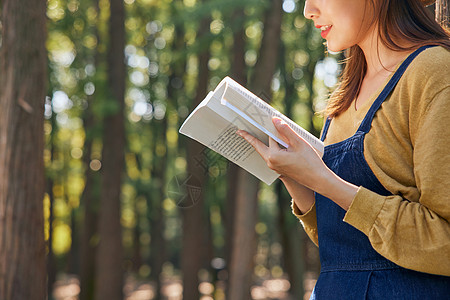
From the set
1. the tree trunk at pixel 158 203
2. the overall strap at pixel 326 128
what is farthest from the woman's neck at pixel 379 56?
the tree trunk at pixel 158 203

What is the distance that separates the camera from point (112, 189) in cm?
1255

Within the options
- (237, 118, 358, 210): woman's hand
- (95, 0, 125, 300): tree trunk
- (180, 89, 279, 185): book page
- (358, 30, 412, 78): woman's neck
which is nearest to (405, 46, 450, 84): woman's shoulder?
(358, 30, 412, 78): woman's neck

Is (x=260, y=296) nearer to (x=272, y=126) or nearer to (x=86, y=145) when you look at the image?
(x=86, y=145)

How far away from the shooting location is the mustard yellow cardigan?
5.02 ft

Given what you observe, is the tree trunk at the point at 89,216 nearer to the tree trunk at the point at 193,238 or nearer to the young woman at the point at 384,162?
the tree trunk at the point at 193,238

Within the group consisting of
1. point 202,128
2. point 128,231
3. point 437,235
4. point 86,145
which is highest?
point 202,128

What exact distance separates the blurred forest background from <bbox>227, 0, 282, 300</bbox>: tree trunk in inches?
0.7

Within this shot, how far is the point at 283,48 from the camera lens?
1370 centimetres

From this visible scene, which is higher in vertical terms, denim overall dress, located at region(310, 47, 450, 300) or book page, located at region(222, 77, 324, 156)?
book page, located at region(222, 77, 324, 156)

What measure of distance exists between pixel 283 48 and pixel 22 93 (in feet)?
27.2

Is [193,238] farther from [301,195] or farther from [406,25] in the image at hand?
[406,25]

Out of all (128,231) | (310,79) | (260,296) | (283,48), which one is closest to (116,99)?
(283,48)

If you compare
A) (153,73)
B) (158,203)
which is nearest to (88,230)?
(158,203)

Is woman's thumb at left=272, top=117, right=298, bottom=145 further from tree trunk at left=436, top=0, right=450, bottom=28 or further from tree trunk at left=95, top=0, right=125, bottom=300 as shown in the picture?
tree trunk at left=95, top=0, right=125, bottom=300
